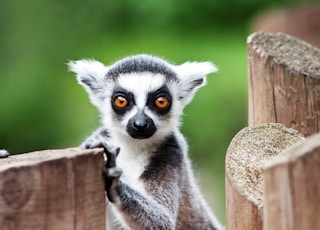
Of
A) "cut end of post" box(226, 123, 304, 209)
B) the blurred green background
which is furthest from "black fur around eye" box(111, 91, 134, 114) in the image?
the blurred green background

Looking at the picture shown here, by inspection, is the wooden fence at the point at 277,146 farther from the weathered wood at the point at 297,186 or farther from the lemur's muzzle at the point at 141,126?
the lemur's muzzle at the point at 141,126

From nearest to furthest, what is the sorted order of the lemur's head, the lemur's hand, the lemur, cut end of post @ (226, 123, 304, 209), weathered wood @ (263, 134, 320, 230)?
1. weathered wood @ (263, 134, 320, 230)
2. the lemur's hand
3. cut end of post @ (226, 123, 304, 209)
4. the lemur
5. the lemur's head

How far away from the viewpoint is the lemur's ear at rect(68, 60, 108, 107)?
4.22m

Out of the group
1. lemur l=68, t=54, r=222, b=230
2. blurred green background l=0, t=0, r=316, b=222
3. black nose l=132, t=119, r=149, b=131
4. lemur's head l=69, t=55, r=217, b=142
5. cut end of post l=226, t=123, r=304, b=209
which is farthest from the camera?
blurred green background l=0, t=0, r=316, b=222

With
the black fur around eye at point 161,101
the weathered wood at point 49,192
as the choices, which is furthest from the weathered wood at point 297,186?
the black fur around eye at point 161,101

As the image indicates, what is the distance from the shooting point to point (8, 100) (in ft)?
30.5

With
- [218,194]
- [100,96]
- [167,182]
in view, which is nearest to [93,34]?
[218,194]

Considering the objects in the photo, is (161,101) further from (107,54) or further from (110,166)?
(107,54)

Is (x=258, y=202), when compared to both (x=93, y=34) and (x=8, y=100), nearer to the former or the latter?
(x=8, y=100)

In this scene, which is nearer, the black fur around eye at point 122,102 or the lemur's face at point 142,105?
the lemur's face at point 142,105

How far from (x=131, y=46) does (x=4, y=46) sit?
2025 mm

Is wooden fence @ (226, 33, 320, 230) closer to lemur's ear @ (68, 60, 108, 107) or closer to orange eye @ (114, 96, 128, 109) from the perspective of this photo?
orange eye @ (114, 96, 128, 109)

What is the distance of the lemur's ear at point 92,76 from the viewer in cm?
422

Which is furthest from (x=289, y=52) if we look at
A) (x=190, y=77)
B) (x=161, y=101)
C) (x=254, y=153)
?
(x=254, y=153)
